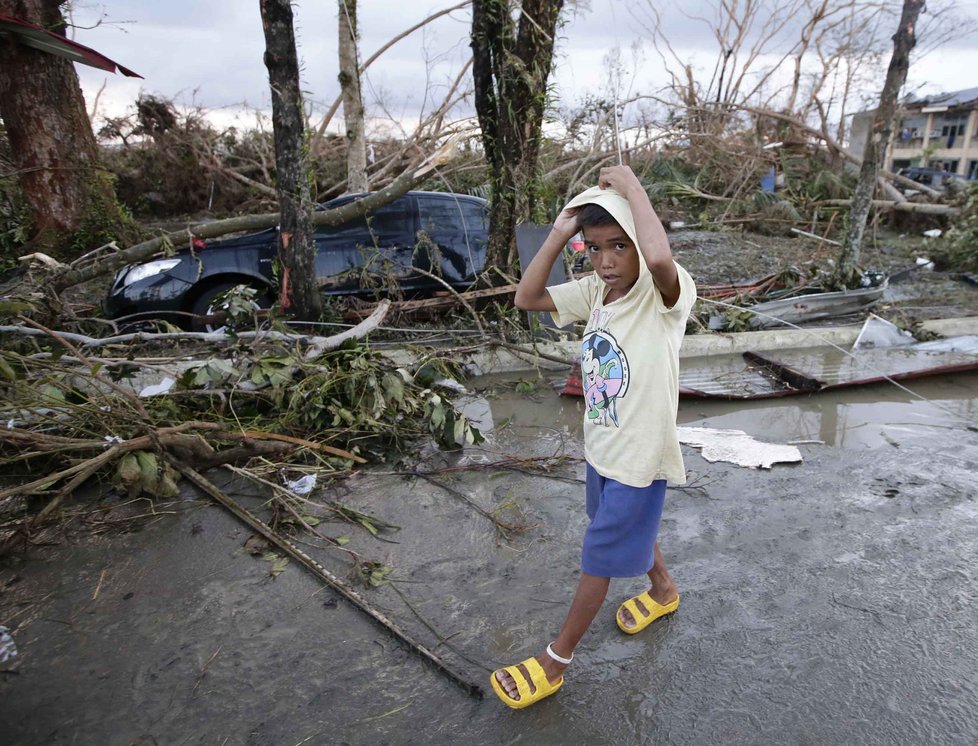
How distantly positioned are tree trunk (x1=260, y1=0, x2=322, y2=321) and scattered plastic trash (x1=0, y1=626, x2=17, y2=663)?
3.63 m

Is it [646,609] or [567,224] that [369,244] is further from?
[646,609]

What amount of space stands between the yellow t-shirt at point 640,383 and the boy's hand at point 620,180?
27 mm

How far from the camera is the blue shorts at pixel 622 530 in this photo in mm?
1947

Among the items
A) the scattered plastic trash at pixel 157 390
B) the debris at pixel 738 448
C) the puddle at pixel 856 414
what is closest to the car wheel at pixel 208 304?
the scattered plastic trash at pixel 157 390

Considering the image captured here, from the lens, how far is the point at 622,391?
196 cm

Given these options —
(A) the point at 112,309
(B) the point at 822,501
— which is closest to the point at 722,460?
(B) the point at 822,501

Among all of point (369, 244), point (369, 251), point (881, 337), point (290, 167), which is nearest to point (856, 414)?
point (881, 337)

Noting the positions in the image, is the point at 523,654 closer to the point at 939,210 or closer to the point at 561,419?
the point at 561,419

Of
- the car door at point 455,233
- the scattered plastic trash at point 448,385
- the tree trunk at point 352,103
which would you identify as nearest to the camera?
the scattered plastic trash at point 448,385

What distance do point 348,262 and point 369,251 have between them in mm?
275

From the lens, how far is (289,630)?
239cm

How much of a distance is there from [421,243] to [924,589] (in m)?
4.95

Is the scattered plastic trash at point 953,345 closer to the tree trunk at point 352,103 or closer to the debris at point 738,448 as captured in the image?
the debris at point 738,448

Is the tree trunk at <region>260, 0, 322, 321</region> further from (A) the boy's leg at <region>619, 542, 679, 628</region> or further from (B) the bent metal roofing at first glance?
(A) the boy's leg at <region>619, 542, 679, 628</region>
